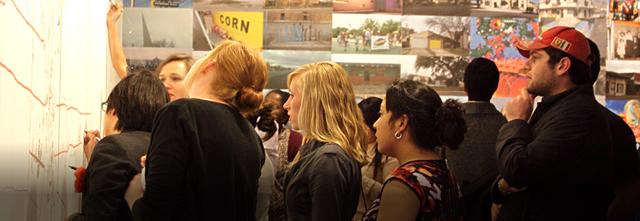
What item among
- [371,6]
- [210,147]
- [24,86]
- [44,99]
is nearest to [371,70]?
[371,6]

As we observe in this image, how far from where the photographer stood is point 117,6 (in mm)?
4062

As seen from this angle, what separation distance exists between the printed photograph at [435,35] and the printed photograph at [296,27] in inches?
18.0

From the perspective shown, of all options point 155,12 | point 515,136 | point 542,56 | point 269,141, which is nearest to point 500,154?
point 515,136

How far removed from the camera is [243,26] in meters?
4.63

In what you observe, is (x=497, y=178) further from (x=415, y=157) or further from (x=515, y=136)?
(x=415, y=157)

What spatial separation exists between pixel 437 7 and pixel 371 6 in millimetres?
373

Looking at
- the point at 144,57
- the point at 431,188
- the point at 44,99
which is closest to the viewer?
the point at 431,188

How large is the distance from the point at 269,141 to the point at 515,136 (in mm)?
1338

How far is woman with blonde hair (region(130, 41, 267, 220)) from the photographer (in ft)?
6.91

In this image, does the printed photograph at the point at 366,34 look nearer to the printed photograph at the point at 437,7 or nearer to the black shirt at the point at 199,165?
the printed photograph at the point at 437,7

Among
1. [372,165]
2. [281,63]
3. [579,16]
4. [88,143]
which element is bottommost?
[372,165]

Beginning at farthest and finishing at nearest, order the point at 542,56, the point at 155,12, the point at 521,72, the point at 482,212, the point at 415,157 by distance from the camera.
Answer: the point at 521,72 → the point at 155,12 → the point at 482,212 → the point at 542,56 → the point at 415,157

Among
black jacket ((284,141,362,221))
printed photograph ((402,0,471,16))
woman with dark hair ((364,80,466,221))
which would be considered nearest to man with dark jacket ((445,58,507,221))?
black jacket ((284,141,362,221))

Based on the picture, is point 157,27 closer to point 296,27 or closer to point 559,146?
point 296,27
